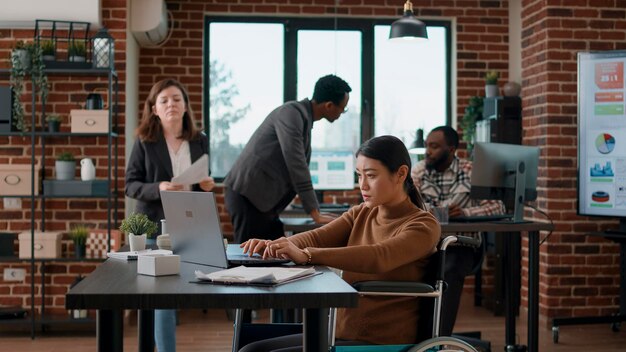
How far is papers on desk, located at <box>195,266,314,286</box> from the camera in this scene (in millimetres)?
2148

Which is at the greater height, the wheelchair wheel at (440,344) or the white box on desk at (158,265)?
the white box on desk at (158,265)

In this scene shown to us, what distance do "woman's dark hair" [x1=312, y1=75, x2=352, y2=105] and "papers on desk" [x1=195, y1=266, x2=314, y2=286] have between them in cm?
219

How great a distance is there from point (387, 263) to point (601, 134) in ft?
11.4

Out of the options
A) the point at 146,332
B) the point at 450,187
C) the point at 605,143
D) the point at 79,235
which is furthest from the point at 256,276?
the point at 605,143

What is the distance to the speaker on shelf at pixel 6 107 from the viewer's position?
18.2 ft

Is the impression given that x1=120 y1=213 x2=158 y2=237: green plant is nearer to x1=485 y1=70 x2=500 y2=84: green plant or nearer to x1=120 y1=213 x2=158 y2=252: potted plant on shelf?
x1=120 y1=213 x2=158 y2=252: potted plant on shelf

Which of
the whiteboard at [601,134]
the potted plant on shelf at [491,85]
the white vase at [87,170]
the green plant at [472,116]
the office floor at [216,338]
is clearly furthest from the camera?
the green plant at [472,116]

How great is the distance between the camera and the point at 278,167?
4512mm

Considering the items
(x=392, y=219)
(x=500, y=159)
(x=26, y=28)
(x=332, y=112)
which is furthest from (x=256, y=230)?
(x=26, y=28)

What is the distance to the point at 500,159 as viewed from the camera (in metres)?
4.61

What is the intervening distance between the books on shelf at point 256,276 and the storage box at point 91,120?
136 inches

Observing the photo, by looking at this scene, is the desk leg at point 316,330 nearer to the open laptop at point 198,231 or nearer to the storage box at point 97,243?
the open laptop at point 198,231

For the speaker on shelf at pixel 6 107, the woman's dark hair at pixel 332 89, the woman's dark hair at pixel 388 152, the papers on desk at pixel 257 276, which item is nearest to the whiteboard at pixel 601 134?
the woman's dark hair at pixel 332 89

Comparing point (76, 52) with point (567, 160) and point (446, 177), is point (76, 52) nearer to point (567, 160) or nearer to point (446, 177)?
point (446, 177)
